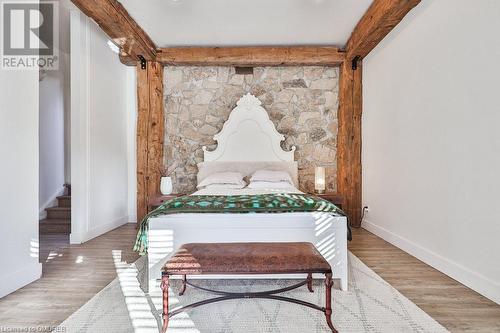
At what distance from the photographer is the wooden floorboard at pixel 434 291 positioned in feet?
5.99

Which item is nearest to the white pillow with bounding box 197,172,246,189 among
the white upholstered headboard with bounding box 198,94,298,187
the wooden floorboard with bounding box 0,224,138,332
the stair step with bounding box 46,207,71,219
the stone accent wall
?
the white upholstered headboard with bounding box 198,94,298,187

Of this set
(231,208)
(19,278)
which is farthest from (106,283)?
(231,208)

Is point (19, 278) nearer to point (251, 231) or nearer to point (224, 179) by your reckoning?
point (251, 231)

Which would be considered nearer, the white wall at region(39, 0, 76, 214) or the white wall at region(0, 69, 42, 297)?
the white wall at region(0, 69, 42, 297)

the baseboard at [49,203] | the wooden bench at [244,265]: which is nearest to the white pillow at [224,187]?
the wooden bench at [244,265]

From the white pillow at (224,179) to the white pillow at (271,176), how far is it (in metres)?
0.19

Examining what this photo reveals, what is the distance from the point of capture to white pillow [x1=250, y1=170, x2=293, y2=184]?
4.00m

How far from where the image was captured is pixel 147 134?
4.52m

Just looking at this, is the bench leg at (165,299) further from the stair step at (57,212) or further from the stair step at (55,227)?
the stair step at (57,212)

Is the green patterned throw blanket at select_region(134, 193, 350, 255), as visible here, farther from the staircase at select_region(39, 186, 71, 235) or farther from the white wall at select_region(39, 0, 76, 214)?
the white wall at select_region(39, 0, 76, 214)

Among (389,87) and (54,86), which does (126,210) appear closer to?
(54,86)

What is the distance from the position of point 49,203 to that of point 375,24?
17.1 feet

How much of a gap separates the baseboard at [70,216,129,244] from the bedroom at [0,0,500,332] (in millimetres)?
28

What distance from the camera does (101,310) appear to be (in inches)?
77.3
